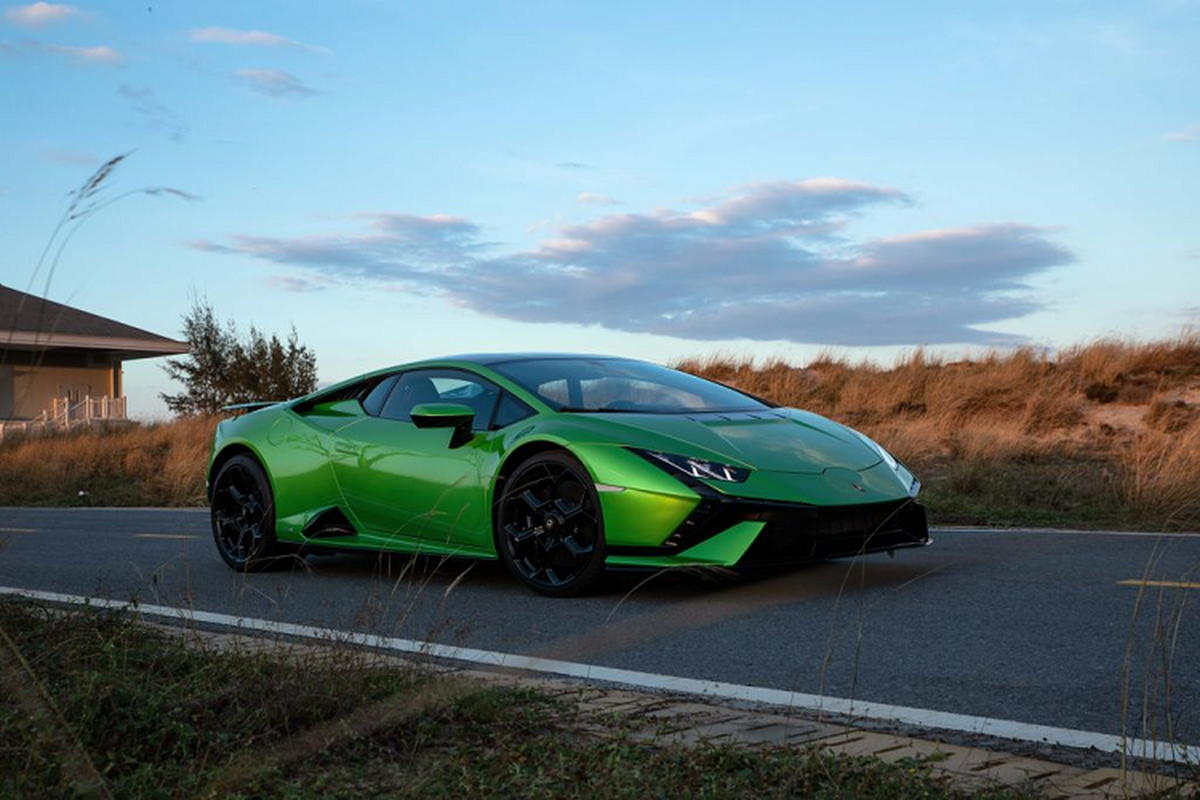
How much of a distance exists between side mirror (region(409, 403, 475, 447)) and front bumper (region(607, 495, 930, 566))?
3.97 feet

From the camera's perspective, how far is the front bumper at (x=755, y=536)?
6.59 meters

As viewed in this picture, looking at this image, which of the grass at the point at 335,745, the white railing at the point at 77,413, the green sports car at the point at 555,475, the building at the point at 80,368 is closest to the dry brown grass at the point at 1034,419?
the green sports car at the point at 555,475

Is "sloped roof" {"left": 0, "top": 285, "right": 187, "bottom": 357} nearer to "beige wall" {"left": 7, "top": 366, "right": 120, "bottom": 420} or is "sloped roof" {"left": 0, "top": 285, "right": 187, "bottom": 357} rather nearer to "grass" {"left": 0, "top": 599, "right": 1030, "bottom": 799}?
"beige wall" {"left": 7, "top": 366, "right": 120, "bottom": 420}

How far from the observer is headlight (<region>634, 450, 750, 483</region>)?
6.76m

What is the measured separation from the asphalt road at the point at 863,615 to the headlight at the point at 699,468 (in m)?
0.64

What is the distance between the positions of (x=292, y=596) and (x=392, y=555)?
1.27m

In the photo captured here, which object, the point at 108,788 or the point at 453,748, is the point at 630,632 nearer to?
the point at 453,748

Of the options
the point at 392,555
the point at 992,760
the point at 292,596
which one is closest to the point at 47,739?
the point at 992,760

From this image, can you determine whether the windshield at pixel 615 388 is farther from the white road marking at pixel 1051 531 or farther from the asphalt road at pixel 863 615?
the white road marking at pixel 1051 531

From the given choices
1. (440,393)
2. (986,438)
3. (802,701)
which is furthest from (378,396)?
(986,438)

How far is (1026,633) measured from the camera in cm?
595

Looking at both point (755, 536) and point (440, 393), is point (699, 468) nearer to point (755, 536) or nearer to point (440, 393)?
point (755, 536)

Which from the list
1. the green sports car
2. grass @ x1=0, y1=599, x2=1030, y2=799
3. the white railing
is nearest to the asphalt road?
the green sports car

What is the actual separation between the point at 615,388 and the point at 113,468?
51.7 feet
